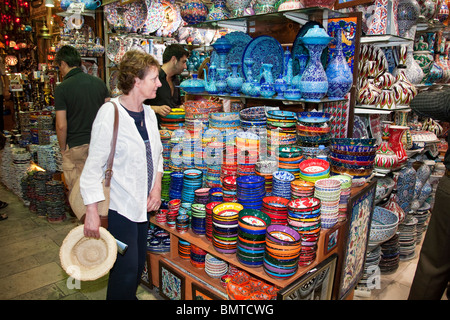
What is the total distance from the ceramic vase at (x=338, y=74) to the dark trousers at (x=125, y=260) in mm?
1414

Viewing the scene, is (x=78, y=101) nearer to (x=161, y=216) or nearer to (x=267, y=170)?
(x=161, y=216)

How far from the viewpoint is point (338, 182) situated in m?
1.86

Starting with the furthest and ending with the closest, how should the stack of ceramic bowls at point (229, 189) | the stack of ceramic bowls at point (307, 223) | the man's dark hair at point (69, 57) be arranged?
the man's dark hair at point (69, 57) → the stack of ceramic bowls at point (229, 189) → the stack of ceramic bowls at point (307, 223)

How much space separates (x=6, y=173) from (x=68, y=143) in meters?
2.68

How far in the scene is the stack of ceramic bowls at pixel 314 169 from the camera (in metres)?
1.91

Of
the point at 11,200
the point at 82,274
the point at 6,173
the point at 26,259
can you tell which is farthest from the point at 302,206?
the point at 6,173

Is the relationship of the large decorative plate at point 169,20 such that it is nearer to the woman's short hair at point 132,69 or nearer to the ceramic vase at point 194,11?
the ceramic vase at point 194,11

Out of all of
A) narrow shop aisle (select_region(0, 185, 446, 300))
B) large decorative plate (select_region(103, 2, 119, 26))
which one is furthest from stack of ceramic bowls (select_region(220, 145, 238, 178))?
large decorative plate (select_region(103, 2, 119, 26))

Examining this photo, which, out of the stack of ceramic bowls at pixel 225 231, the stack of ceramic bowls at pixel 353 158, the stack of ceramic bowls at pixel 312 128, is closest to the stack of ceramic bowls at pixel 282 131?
the stack of ceramic bowls at pixel 312 128

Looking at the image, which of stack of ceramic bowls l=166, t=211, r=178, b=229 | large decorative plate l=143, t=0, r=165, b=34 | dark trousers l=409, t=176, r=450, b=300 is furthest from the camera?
large decorative plate l=143, t=0, r=165, b=34

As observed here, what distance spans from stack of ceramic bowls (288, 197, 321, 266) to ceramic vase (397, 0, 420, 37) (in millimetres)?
2003

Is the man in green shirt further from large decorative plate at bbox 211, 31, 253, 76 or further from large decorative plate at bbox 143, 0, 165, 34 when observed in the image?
large decorative plate at bbox 211, 31, 253, 76

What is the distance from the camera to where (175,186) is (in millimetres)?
2387

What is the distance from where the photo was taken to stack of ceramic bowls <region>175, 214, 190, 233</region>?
2176 mm
